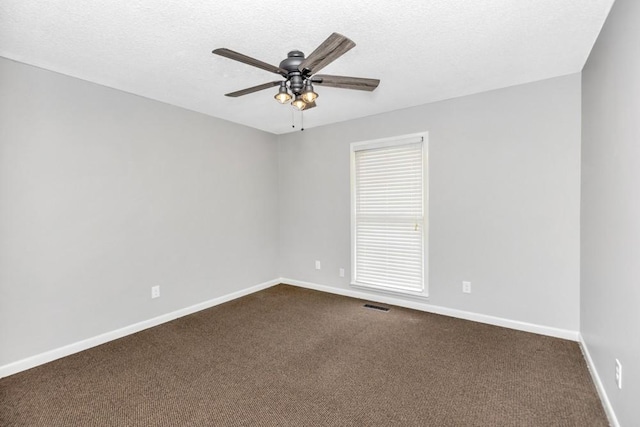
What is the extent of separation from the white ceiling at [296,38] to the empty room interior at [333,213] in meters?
0.02

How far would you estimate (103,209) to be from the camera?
2.96 meters

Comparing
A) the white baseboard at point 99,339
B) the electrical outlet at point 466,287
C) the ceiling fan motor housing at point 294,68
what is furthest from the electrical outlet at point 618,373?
the white baseboard at point 99,339

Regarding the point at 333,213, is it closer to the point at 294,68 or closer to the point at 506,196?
the point at 506,196

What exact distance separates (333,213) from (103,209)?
269cm

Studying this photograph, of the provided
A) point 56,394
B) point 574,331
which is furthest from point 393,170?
point 56,394

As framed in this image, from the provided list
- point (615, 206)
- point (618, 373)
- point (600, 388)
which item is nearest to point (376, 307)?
point (600, 388)

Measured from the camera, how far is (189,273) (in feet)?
12.3

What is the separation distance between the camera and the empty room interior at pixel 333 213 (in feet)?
6.21

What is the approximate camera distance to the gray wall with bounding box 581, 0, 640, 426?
58.6 inches

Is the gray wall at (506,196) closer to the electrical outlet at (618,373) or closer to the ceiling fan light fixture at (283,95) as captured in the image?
the electrical outlet at (618,373)

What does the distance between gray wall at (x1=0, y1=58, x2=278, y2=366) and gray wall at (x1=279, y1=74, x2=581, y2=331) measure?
2198 mm

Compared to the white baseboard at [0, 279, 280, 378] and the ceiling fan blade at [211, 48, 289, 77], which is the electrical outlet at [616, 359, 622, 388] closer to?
the ceiling fan blade at [211, 48, 289, 77]

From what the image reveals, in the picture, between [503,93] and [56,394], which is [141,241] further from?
[503,93]

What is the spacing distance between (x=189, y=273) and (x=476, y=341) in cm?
315
